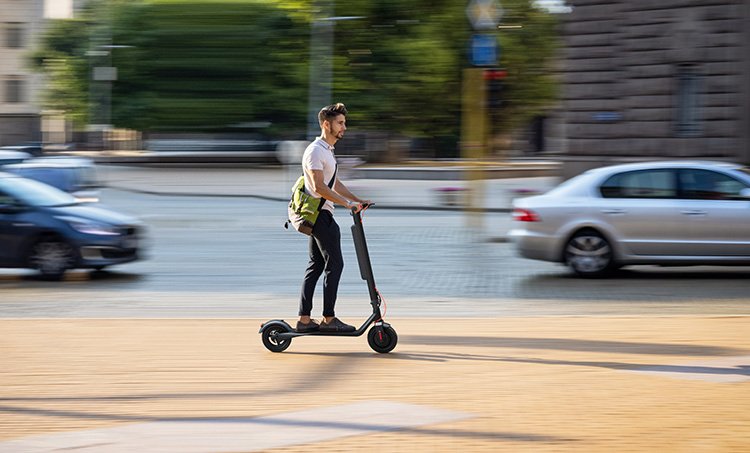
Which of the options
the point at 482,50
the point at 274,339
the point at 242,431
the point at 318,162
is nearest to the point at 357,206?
the point at 318,162

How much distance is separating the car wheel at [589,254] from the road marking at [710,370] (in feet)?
22.5

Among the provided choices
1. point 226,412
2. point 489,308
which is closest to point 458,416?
point 226,412

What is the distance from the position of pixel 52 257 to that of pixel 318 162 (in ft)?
26.2

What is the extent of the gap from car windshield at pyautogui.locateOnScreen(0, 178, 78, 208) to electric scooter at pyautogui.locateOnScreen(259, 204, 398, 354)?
7.98m

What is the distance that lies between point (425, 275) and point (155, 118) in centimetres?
4198

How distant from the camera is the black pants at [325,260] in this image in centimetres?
920

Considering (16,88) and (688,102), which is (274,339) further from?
(16,88)

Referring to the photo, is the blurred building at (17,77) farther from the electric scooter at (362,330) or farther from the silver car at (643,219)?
the electric scooter at (362,330)

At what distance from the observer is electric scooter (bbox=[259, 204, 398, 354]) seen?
9.22 m

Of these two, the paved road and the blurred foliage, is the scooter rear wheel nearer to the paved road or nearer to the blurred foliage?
the paved road

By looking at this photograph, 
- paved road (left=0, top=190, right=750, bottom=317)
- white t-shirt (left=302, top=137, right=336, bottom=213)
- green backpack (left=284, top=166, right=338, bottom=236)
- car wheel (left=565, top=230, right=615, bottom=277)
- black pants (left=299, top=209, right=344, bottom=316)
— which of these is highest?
white t-shirt (left=302, top=137, right=336, bottom=213)

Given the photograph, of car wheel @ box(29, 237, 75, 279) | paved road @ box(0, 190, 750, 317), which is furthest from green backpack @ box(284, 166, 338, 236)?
car wheel @ box(29, 237, 75, 279)

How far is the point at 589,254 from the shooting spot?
15828 mm

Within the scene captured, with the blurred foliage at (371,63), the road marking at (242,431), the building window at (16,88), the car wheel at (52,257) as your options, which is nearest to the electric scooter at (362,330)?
the road marking at (242,431)
